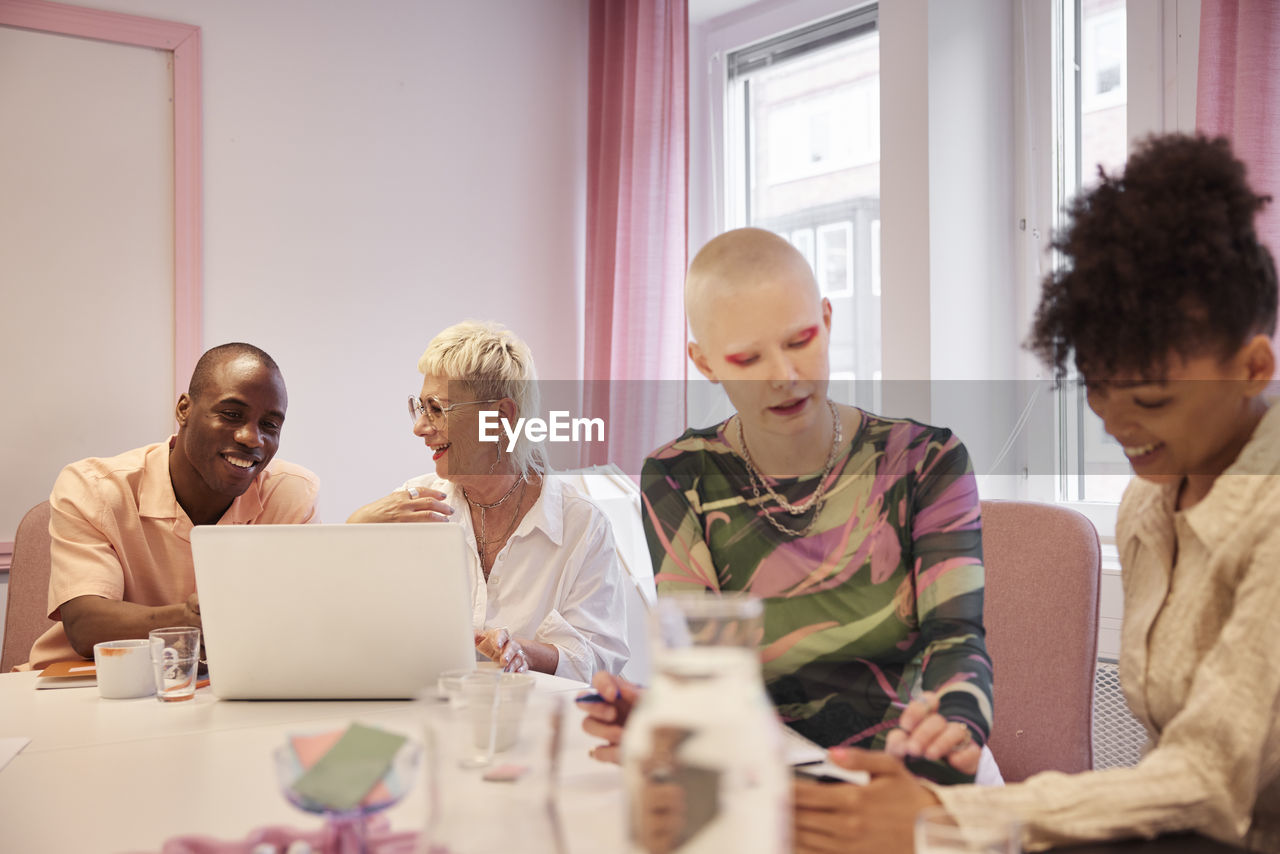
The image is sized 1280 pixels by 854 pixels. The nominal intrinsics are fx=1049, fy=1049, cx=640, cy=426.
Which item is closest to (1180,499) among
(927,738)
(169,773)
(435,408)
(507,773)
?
(927,738)

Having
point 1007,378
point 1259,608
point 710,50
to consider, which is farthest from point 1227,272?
point 710,50

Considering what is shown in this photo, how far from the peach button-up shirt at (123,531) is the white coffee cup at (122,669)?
0.39 metres

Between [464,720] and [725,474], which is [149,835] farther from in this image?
[725,474]

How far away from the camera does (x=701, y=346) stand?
1.41 meters

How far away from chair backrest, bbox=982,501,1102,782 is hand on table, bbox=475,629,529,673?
0.75 metres

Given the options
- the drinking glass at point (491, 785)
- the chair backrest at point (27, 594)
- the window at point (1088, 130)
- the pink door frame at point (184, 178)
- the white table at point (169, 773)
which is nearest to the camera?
the drinking glass at point (491, 785)

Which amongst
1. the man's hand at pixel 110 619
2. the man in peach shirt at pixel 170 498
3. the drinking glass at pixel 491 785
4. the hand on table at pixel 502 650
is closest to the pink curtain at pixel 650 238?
the man in peach shirt at pixel 170 498

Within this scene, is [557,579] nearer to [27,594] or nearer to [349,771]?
[27,594]

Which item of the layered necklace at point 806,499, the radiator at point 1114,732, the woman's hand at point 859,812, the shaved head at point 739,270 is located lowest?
the radiator at point 1114,732

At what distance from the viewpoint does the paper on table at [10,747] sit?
1.18 metres

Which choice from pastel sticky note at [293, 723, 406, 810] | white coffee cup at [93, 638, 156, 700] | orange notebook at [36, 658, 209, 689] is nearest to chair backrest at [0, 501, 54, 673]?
orange notebook at [36, 658, 209, 689]

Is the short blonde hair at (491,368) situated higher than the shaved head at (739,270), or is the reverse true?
the shaved head at (739,270)

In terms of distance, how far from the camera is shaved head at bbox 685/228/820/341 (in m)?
1.33

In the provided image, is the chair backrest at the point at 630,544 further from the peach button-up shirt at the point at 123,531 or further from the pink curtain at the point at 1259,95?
the pink curtain at the point at 1259,95
